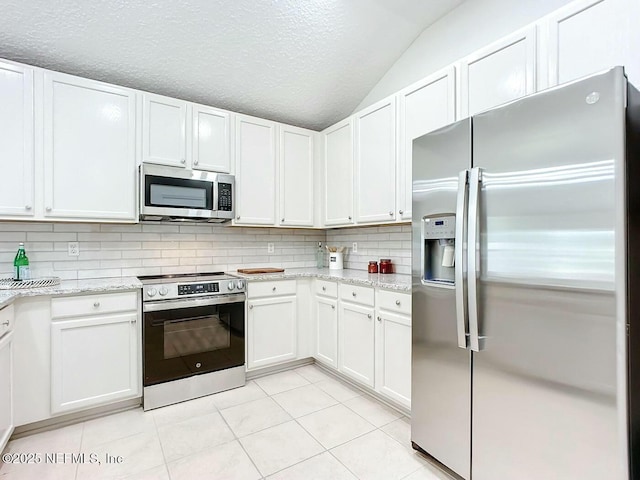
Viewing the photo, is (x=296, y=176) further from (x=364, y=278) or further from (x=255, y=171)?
(x=364, y=278)

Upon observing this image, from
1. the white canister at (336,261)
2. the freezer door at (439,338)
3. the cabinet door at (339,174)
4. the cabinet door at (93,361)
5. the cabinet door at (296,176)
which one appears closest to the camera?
the freezer door at (439,338)

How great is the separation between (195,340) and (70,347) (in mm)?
790

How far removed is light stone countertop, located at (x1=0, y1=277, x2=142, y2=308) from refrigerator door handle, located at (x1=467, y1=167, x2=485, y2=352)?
2.14 metres

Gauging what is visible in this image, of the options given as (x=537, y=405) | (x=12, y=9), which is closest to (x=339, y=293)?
(x=537, y=405)

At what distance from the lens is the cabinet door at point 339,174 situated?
10.4 ft

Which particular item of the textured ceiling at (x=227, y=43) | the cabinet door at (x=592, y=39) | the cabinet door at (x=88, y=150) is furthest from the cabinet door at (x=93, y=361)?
the cabinet door at (x=592, y=39)

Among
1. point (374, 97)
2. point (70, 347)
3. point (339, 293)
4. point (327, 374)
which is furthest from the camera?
point (374, 97)

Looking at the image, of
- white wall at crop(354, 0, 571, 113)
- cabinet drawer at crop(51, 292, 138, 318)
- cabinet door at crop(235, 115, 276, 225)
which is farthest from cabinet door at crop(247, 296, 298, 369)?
white wall at crop(354, 0, 571, 113)

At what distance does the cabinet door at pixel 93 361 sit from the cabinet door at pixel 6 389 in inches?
8.4

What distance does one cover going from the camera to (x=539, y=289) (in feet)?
4.36

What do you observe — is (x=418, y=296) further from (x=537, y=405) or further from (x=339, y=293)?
(x=339, y=293)

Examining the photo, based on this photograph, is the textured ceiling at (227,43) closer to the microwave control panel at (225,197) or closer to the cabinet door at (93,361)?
the microwave control panel at (225,197)

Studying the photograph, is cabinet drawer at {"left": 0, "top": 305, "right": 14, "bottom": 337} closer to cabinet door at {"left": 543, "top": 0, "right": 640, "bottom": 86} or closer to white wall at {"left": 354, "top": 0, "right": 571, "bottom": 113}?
cabinet door at {"left": 543, "top": 0, "right": 640, "bottom": 86}

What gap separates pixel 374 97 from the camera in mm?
3400
